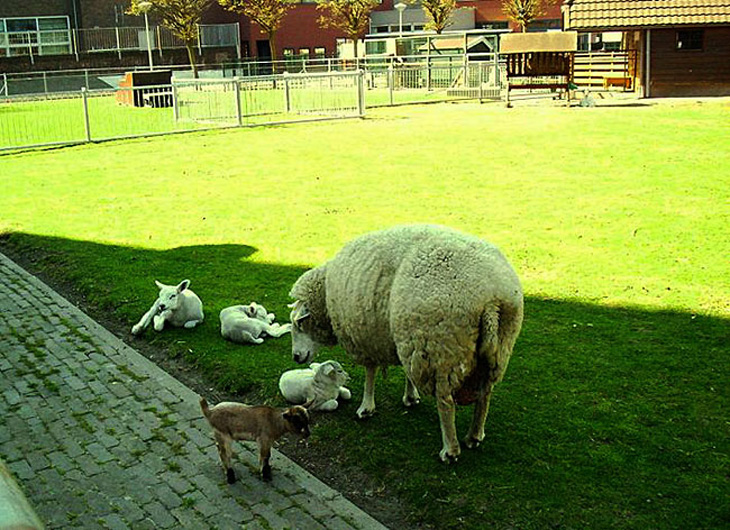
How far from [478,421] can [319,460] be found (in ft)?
3.60

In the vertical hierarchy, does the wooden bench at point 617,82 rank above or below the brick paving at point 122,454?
above

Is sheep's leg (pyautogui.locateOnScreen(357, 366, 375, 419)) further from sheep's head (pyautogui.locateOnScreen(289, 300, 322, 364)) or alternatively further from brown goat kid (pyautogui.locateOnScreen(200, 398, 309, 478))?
brown goat kid (pyautogui.locateOnScreen(200, 398, 309, 478))

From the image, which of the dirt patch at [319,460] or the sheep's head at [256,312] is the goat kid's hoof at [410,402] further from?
the sheep's head at [256,312]

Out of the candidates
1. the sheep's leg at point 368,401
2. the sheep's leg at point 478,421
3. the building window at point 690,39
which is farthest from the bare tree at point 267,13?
the sheep's leg at point 478,421

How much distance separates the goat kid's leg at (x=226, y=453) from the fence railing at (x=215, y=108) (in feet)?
66.0

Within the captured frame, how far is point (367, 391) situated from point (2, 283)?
20.1 feet

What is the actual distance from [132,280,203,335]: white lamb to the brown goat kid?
3055 mm

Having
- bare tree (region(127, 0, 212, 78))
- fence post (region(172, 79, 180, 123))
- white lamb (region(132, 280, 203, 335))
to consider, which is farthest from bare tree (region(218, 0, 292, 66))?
white lamb (region(132, 280, 203, 335))

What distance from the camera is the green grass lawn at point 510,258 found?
216 inches

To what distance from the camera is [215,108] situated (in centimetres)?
2792

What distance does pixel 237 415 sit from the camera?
18.0 feet

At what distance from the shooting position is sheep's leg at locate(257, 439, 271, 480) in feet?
18.0

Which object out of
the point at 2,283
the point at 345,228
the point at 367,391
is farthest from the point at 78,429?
the point at 345,228

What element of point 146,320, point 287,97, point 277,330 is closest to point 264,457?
point 277,330
